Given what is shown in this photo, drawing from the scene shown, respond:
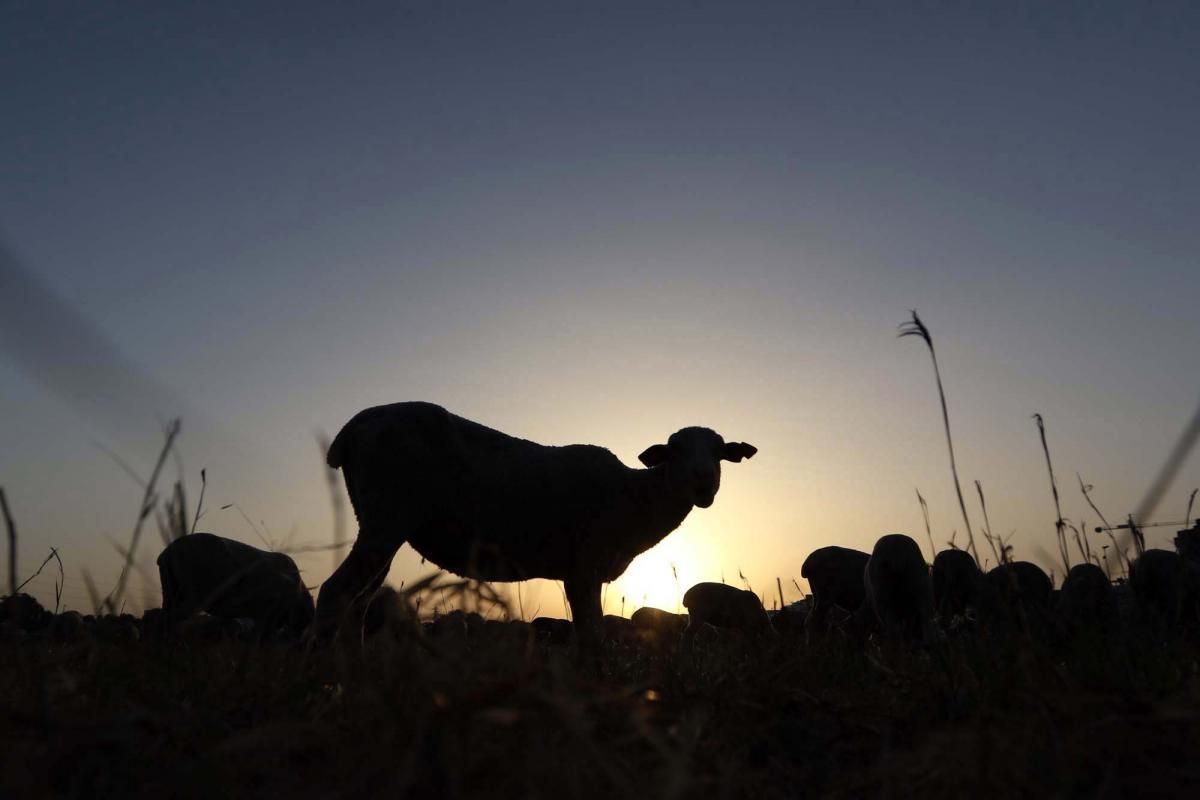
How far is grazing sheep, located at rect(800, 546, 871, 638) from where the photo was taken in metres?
13.1

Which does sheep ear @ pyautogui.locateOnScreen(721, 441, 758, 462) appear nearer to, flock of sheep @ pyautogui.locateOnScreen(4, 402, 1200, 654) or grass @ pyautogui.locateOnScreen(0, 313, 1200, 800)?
flock of sheep @ pyautogui.locateOnScreen(4, 402, 1200, 654)

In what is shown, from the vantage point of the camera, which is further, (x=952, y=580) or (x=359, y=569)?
(x=952, y=580)

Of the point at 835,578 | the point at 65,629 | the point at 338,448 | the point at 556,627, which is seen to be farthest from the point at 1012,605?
the point at 556,627

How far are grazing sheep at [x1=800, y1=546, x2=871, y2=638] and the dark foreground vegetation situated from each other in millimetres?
9664

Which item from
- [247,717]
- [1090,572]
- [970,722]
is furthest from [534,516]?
[970,722]

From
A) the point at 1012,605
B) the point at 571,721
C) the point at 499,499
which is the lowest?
Answer: the point at 571,721

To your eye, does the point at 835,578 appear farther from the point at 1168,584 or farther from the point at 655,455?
the point at 1168,584

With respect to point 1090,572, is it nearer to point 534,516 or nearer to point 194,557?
point 534,516

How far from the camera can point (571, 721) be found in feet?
4.58

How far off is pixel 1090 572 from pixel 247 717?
3.96 metres

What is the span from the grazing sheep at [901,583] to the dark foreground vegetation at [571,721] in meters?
5.20

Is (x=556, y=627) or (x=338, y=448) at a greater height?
(x=338, y=448)

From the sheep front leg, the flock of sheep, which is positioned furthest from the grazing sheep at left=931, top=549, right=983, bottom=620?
the sheep front leg

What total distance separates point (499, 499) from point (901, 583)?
13.3 feet
